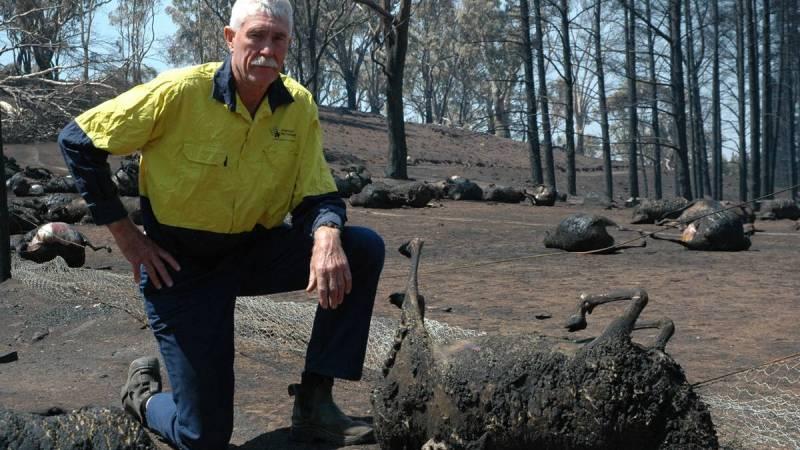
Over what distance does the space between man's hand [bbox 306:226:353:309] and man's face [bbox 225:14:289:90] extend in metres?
0.64

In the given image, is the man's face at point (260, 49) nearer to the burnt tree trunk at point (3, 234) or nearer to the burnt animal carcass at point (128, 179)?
the burnt tree trunk at point (3, 234)

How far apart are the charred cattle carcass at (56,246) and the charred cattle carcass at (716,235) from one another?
646 centimetres

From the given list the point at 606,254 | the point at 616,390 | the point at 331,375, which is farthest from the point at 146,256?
the point at 606,254

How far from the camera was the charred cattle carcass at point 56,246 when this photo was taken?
10.4 meters

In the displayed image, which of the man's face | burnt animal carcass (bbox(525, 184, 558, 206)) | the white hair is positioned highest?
the white hair

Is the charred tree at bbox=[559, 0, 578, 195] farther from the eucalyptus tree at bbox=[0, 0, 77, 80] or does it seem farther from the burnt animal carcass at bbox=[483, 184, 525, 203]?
the eucalyptus tree at bbox=[0, 0, 77, 80]

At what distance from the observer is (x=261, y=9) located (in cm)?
376

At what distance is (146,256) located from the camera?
12.7 ft

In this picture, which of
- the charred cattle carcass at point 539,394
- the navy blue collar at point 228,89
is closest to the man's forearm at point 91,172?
the navy blue collar at point 228,89

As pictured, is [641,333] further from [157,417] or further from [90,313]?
[90,313]

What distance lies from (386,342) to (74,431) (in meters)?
2.22

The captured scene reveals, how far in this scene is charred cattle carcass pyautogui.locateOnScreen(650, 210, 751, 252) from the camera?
11414 millimetres

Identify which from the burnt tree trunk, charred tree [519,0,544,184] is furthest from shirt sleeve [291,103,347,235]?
charred tree [519,0,544,184]

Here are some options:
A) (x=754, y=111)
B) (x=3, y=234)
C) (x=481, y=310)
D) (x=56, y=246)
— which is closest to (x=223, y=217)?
(x=481, y=310)
